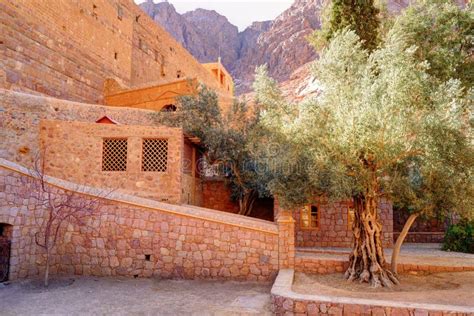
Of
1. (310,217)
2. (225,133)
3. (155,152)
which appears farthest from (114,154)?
(310,217)

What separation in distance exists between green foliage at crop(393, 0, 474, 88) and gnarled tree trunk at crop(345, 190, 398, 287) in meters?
11.1

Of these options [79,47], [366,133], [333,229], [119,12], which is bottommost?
[333,229]

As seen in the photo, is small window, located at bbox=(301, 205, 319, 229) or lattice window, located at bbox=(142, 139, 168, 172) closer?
lattice window, located at bbox=(142, 139, 168, 172)

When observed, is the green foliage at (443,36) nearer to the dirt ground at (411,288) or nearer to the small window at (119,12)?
the dirt ground at (411,288)

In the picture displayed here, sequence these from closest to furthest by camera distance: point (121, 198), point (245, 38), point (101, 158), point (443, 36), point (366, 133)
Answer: point (366, 133) < point (121, 198) < point (101, 158) < point (443, 36) < point (245, 38)

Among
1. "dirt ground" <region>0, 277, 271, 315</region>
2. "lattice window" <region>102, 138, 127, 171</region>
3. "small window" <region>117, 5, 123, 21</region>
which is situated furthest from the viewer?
"small window" <region>117, 5, 123, 21</region>

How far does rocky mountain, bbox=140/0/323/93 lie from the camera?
1922 inches

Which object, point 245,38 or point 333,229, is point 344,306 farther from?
point 245,38

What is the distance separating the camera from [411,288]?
913 cm

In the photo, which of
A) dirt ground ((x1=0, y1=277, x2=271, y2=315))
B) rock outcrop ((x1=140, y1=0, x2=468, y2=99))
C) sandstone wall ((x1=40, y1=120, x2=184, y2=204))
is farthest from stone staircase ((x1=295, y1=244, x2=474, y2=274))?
rock outcrop ((x1=140, y1=0, x2=468, y2=99))

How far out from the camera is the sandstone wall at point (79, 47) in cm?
1672

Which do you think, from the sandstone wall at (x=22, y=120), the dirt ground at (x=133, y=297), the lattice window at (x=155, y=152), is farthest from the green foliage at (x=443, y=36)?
the sandstone wall at (x=22, y=120)

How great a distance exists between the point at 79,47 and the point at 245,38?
154ft

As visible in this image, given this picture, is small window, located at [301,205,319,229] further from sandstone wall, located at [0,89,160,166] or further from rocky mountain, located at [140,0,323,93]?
rocky mountain, located at [140,0,323,93]
